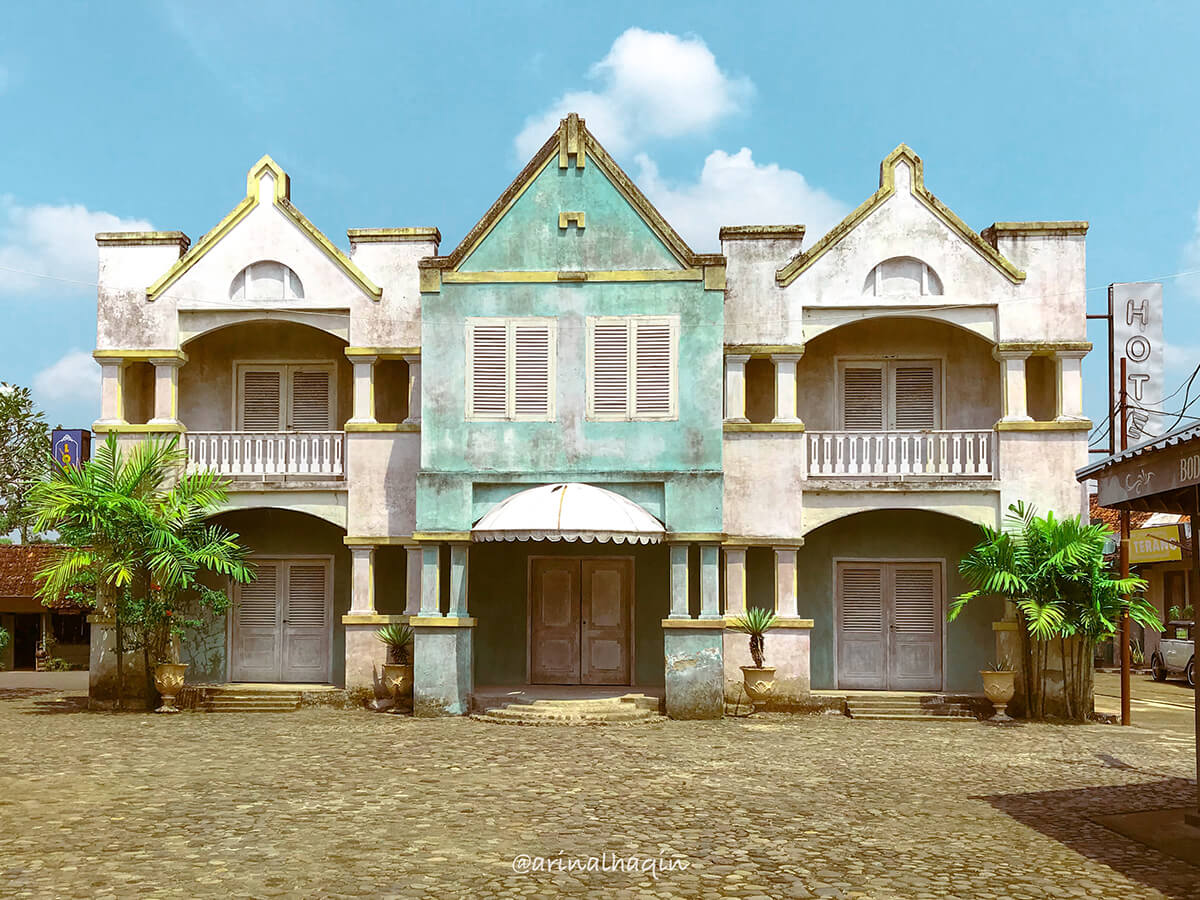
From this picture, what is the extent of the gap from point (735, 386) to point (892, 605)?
4.84 m

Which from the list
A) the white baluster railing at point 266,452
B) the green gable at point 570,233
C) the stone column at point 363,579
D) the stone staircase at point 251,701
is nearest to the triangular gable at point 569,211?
the green gable at point 570,233

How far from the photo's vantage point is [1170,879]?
8492mm

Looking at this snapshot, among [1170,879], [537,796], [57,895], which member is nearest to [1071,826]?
[1170,879]

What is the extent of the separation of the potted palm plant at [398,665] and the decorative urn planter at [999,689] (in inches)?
360

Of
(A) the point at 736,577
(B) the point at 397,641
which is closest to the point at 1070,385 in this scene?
(A) the point at 736,577

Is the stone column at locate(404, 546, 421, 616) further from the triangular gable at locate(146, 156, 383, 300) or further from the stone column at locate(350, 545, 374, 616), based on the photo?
the triangular gable at locate(146, 156, 383, 300)

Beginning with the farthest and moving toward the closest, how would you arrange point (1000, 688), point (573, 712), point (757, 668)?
point (757, 668), point (1000, 688), point (573, 712)

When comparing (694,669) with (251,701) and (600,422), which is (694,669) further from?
(251,701)

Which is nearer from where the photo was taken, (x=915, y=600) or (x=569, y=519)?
(x=569, y=519)

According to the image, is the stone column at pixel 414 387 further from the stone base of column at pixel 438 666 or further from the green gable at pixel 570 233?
the stone base of column at pixel 438 666

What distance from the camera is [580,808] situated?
11.0 meters

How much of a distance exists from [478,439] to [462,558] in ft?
6.23

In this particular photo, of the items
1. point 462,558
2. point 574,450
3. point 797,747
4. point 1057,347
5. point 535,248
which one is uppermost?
point 535,248

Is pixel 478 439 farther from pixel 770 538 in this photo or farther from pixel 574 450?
pixel 770 538
